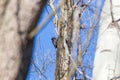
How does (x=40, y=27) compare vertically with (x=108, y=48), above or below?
above

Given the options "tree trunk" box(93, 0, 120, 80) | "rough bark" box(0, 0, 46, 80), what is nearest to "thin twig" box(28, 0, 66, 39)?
"rough bark" box(0, 0, 46, 80)

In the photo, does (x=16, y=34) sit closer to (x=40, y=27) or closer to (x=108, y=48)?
(x=40, y=27)

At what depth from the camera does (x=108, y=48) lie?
1395 millimetres

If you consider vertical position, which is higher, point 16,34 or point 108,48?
point 16,34

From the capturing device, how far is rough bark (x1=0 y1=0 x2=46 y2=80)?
0.78 m

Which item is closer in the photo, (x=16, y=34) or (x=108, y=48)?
(x=16, y=34)

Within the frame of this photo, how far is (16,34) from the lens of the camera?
0.79m

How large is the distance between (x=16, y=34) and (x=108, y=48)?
2.18 feet

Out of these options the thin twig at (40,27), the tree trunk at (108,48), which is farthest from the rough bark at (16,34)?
the tree trunk at (108,48)

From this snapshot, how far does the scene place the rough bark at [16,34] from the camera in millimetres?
782

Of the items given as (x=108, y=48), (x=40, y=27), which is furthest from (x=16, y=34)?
(x=108, y=48)

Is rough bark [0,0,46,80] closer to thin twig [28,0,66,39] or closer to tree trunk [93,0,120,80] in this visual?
thin twig [28,0,66,39]

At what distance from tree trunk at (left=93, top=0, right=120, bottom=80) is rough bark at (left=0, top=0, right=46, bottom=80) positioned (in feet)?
1.90

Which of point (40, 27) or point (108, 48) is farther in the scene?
point (108, 48)
